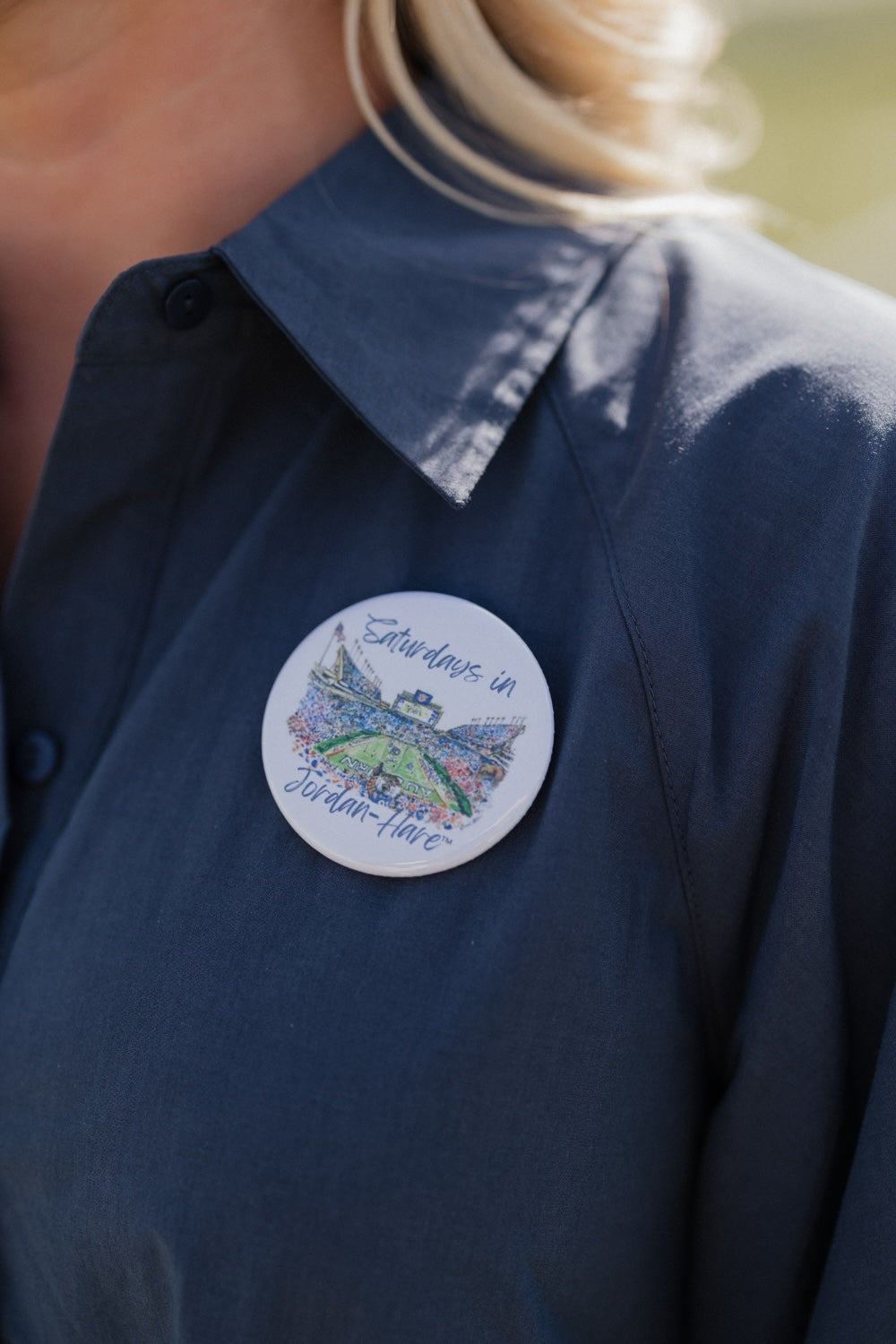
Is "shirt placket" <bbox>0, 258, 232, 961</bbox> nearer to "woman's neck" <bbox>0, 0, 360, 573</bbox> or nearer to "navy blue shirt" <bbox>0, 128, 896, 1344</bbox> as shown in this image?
"navy blue shirt" <bbox>0, 128, 896, 1344</bbox>

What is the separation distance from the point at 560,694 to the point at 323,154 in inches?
24.2

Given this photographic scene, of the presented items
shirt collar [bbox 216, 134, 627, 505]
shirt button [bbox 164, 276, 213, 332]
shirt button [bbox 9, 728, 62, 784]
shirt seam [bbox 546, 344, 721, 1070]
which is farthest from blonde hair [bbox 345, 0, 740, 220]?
shirt button [bbox 9, 728, 62, 784]

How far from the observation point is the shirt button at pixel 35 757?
99 cm

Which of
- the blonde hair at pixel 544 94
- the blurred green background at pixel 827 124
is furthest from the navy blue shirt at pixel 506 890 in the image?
the blurred green background at pixel 827 124

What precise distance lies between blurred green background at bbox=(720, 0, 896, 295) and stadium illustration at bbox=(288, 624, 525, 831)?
4870 mm

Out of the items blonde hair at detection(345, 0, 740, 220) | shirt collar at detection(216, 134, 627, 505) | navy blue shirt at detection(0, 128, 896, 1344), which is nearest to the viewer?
navy blue shirt at detection(0, 128, 896, 1344)

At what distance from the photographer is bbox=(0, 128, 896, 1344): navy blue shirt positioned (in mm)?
803

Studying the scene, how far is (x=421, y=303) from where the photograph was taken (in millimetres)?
1006

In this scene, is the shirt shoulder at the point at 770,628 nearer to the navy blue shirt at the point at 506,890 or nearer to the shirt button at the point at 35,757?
the navy blue shirt at the point at 506,890

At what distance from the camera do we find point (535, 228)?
3.49 ft

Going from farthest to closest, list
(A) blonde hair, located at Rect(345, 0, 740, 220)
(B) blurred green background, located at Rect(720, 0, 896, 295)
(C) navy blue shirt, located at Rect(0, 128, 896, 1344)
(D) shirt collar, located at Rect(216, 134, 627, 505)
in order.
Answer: (B) blurred green background, located at Rect(720, 0, 896, 295)
(A) blonde hair, located at Rect(345, 0, 740, 220)
(D) shirt collar, located at Rect(216, 134, 627, 505)
(C) navy blue shirt, located at Rect(0, 128, 896, 1344)

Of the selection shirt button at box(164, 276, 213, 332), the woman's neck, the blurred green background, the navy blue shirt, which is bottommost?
the navy blue shirt

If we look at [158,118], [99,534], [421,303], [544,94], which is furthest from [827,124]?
[99,534]

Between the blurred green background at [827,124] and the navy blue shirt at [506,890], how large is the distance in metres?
4.70
